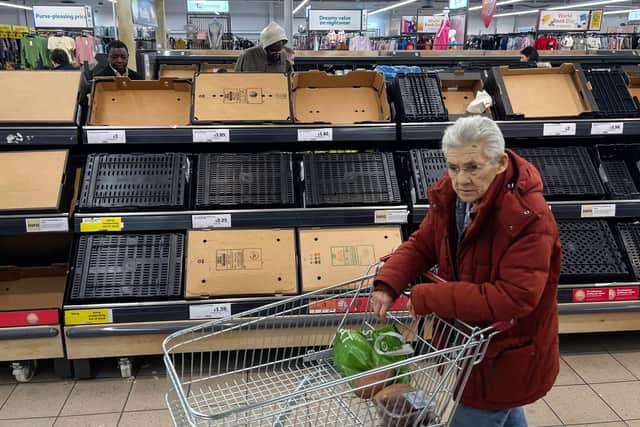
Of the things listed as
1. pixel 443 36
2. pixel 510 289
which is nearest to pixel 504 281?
pixel 510 289

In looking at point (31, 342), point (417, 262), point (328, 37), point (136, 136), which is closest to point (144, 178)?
point (136, 136)

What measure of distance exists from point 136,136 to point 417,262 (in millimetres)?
1930

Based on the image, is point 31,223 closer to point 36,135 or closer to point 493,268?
point 36,135

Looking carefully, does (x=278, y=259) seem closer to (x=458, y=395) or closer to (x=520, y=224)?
(x=458, y=395)

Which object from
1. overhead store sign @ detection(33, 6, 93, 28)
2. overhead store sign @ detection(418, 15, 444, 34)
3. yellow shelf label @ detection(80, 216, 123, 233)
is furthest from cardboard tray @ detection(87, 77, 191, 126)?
Answer: overhead store sign @ detection(418, 15, 444, 34)

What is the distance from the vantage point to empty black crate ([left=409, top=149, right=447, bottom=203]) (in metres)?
3.04

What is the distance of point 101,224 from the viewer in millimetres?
2855

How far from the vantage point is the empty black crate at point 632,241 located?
10.3 feet

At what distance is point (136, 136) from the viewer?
296cm

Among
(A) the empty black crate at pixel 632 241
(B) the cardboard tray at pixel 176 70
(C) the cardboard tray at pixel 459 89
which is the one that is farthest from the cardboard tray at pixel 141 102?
(B) the cardboard tray at pixel 176 70

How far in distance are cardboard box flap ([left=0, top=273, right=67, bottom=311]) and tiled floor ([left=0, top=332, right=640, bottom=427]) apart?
1.21 feet

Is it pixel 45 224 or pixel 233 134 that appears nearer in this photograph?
pixel 45 224

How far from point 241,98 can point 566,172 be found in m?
2.08

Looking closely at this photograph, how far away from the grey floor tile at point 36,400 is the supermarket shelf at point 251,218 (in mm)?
880
